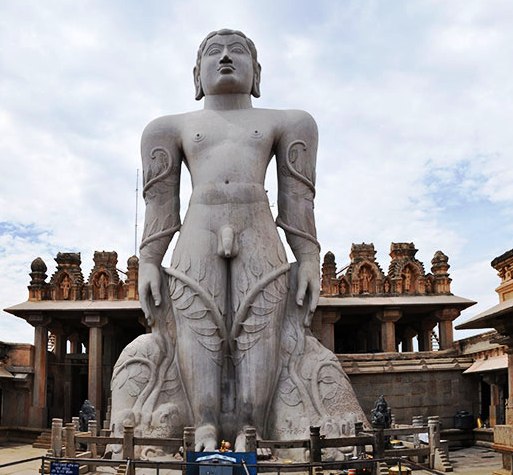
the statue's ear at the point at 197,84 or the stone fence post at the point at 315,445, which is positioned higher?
the statue's ear at the point at 197,84

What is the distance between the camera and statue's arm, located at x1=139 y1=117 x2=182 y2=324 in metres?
11.8

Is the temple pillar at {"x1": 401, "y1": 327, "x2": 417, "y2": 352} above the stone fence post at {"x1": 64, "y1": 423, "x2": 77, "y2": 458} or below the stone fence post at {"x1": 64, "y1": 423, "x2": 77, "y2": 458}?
above

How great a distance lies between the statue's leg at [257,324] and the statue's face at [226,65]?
106 inches

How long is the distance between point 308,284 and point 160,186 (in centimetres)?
304

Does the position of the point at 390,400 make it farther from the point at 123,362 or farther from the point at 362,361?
the point at 123,362

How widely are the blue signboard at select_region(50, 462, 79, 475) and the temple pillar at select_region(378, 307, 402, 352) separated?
59.1ft

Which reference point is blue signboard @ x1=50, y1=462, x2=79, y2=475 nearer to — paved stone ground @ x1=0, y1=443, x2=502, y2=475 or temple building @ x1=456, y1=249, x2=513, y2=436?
paved stone ground @ x1=0, y1=443, x2=502, y2=475

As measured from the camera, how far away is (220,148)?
11.5 meters

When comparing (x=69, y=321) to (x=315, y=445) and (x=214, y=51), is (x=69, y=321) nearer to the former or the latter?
(x=214, y=51)

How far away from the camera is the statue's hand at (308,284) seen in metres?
11.5

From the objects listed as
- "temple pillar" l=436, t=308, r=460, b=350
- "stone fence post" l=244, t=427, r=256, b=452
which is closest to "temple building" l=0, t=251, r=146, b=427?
"temple pillar" l=436, t=308, r=460, b=350

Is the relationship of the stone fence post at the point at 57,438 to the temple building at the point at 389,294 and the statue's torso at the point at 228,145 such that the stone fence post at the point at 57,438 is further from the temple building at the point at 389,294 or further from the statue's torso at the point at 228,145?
the temple building at the point at 389,294

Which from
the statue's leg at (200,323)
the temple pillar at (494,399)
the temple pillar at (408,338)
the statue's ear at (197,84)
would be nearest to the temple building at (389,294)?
→ the temple pillar at (494,399)

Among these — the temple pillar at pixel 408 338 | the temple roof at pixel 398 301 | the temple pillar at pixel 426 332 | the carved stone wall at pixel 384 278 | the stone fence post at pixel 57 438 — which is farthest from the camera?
the temple pillar at pixel 408 338
